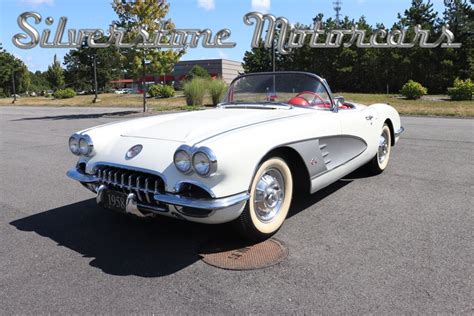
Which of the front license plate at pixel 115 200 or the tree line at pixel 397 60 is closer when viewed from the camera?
the front license plate at pixel 115 200

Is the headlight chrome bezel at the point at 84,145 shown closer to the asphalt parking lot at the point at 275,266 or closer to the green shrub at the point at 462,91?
the asphalt parking lot at the point at 275,266

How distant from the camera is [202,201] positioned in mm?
3090

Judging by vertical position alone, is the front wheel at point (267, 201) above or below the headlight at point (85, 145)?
below

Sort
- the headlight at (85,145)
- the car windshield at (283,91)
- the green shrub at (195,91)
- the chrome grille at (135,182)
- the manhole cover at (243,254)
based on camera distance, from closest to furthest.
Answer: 1. the manhole cover at (243,254)
2. the chrome grille at (135,182)
3. the headlight at (85,145)
4. the car windshield at (283,91)
5. the green shrub at (195,91)

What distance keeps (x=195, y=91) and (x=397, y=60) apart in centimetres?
2000

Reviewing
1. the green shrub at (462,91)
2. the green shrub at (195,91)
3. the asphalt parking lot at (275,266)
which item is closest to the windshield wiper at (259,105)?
the asphalt parking lot at (275,266)

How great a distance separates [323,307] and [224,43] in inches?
786

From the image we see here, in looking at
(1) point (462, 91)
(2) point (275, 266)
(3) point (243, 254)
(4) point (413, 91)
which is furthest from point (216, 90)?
(2) point (275, 266)

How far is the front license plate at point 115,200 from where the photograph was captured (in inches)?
135

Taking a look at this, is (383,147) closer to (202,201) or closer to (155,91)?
(202,201)

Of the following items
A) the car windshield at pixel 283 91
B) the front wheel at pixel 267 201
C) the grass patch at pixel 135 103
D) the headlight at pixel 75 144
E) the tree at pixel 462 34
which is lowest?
the grass patch at pixel 135 103

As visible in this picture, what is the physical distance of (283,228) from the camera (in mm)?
3926

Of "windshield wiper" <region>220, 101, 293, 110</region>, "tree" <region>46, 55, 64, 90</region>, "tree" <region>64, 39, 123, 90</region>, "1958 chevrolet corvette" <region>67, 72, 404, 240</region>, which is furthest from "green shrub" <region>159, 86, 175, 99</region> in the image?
"tree" <region>46, 55, 64, 90</region>

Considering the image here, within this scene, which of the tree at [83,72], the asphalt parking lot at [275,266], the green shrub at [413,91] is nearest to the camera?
the asphalt parking lot at [275,266]
